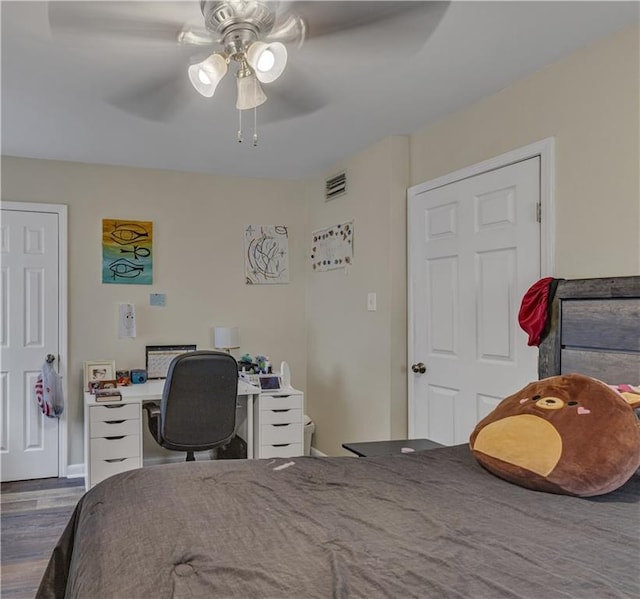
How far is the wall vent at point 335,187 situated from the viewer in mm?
4090

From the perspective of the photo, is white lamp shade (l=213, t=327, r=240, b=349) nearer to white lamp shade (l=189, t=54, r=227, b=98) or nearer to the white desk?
the white desk

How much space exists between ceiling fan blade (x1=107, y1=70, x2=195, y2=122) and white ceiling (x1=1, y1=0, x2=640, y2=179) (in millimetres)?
23

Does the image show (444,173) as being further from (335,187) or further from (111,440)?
(111,440)

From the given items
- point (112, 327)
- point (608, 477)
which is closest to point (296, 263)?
point (112, 327)

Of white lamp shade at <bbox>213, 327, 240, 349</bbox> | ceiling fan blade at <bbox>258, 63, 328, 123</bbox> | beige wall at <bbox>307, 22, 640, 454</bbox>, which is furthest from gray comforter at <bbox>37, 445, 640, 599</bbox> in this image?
white lamp shade at <bbox>213, 327, 240, 349</bbox>

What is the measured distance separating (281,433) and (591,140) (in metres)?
2.59

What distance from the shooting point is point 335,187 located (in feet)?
13.8

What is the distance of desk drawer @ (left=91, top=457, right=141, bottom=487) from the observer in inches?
135

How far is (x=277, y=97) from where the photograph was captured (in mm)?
2783

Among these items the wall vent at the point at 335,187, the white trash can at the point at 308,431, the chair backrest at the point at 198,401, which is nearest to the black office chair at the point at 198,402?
the chair backrest at the point at 198,401

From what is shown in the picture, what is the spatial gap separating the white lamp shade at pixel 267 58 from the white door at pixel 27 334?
109 inches

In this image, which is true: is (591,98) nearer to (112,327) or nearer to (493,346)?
(493,346)

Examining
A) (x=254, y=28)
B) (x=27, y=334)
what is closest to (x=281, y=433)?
(x=27, y=334)

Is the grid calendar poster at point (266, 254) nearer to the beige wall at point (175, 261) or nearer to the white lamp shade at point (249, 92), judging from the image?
the beige wall at point (175, 261)
